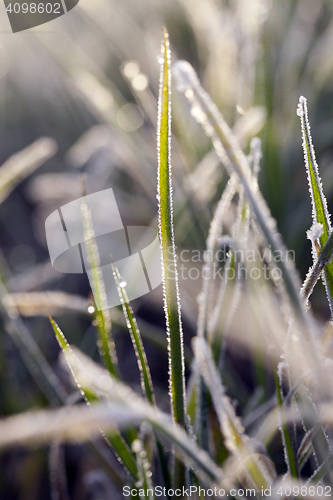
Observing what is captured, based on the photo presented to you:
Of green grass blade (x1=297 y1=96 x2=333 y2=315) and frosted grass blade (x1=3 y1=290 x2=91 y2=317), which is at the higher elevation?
green grass blade (x1=297 y1=96 x2=333 y2=315)

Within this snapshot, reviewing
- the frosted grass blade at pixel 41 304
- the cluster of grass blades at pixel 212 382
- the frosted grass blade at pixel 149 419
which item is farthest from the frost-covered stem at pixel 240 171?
the frosted grass blade at pixel 41 304

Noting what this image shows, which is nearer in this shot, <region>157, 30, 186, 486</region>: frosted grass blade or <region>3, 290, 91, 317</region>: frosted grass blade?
<region>157, 30, 186, 486</region>: frosted grass blade

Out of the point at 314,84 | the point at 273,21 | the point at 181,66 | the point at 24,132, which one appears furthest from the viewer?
the point at 24,132

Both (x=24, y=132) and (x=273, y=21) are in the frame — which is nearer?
(x=273, y=21)

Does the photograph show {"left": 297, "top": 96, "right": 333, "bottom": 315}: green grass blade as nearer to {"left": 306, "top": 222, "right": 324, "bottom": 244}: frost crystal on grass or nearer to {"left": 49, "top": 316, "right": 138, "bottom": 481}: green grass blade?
{"left": 306, "top": 222, "right": 324, "bottom": 244}: frost crystal on grass

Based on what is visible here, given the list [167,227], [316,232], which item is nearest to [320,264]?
[316,232]

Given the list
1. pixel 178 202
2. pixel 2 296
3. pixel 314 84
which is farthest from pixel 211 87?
pixel 2 296

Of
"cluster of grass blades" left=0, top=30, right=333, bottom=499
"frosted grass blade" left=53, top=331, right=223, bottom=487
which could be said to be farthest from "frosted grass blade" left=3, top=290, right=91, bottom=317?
"frosted grass blade" left=53, top=331, right=223, bottom=487

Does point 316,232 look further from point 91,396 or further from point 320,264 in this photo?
point 91,396

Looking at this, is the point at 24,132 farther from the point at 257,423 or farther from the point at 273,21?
the point at 257,423
